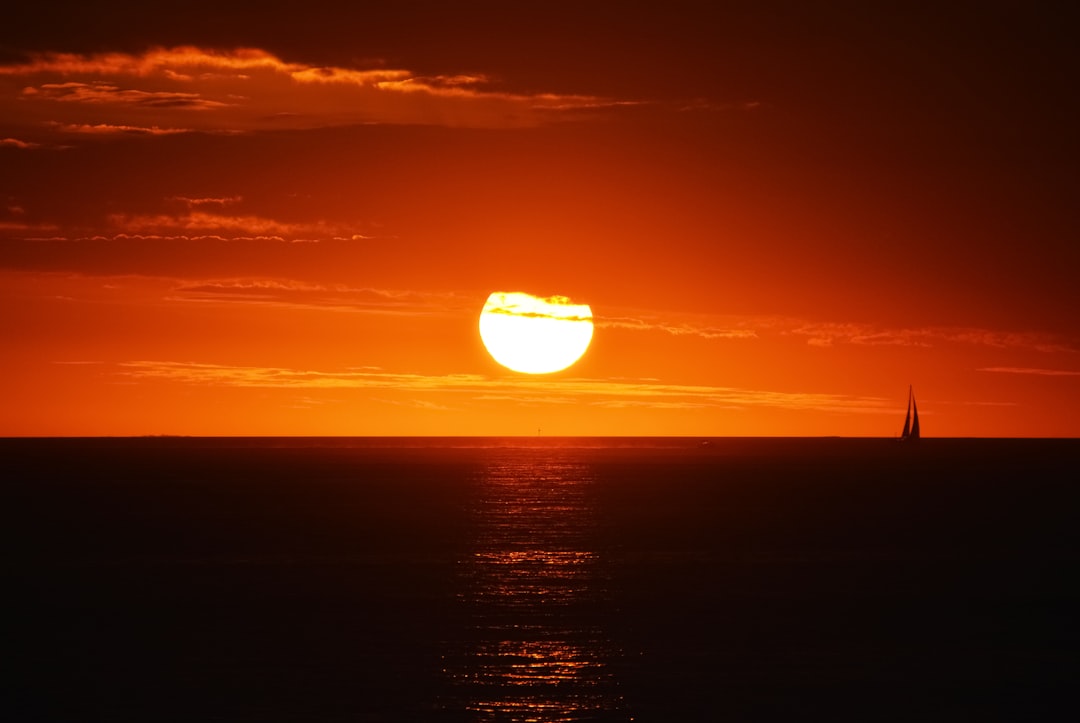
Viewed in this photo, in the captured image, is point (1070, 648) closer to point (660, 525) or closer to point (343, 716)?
point (343, 716)

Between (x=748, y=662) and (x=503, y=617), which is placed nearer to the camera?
(x=748, y=662)

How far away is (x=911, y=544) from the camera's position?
318 feet

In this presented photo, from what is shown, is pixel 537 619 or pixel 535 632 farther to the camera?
pixel 537 619

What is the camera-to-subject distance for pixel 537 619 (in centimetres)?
5762

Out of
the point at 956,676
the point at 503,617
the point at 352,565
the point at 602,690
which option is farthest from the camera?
the point at 352,565

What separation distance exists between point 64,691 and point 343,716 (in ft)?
37.5

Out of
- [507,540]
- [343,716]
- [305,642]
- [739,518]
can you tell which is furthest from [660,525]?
[343,716]

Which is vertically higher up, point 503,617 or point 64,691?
point 503,617

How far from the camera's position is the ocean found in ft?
139

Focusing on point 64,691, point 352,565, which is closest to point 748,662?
point 64,691

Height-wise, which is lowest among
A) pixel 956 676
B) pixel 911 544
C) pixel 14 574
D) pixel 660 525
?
pixel 956 676

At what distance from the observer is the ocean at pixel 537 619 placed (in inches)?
1668

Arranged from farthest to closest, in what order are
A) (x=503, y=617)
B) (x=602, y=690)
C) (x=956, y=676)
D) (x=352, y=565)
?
(x=352, y=565) < (x=503, y=617) < (x=956, y=676) < (x=602, y=690)

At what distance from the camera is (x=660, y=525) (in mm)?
112250
